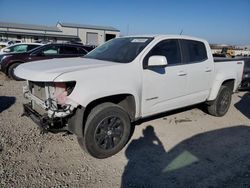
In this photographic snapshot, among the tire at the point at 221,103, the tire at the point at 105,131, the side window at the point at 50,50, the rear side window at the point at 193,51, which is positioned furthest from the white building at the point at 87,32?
the tire at the point at 105,131

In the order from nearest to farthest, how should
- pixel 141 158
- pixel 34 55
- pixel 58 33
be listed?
pixel 141 158
pixel 34 55
pixel 58 33

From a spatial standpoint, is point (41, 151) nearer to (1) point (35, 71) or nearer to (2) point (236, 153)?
(1) point (35, 71)

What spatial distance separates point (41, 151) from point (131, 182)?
1623 millimetres

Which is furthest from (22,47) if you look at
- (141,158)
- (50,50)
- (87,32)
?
(87,32)

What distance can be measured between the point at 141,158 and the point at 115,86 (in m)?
1.24

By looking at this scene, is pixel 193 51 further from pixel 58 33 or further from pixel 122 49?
pixel 58 33

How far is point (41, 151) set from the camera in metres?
3.87

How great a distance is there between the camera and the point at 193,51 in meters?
5.04

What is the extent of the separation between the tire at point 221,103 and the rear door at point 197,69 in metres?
0.54

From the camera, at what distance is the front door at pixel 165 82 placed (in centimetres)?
406

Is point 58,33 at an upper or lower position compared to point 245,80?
lower

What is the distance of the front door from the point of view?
4.06 meters

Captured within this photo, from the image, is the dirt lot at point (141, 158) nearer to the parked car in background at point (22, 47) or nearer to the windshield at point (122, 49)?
the windshield at point (122, 49)

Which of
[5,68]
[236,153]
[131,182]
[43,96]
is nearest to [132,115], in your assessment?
[131,182]
